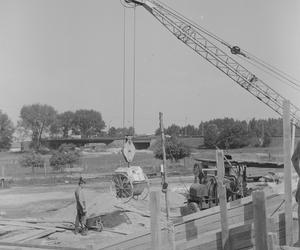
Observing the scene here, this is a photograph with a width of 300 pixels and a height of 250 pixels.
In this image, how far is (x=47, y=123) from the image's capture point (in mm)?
155125

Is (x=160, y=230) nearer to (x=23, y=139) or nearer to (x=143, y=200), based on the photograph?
(x=143, y=200)

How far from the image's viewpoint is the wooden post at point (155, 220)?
6.26 metres

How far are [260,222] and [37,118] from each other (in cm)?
15151

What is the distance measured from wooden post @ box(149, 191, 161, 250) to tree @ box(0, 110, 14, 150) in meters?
138

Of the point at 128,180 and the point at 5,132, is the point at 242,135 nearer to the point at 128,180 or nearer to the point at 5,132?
the point at 5,132

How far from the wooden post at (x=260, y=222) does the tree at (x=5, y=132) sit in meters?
139

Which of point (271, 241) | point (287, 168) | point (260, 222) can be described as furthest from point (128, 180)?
point (271, 241)

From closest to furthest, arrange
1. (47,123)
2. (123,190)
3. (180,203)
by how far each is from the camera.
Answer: (123,190)
(180,203)
(47,123)

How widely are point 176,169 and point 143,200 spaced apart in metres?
33.3

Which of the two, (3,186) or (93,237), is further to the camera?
(3,186)

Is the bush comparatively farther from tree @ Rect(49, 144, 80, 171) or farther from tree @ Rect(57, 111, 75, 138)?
tree @ Rect(57, 111, 75, 138)

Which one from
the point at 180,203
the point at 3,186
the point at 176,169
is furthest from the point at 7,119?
the point at 180,203

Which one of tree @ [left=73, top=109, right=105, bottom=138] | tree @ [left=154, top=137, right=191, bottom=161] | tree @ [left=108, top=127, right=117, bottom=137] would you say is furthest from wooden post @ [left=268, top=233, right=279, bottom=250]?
tree @ [left=73, top=109, right=105, bottom=138]

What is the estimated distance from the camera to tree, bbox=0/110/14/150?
140 meters
